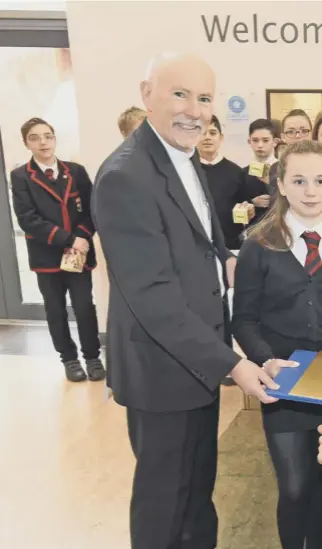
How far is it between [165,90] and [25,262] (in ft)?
12.0

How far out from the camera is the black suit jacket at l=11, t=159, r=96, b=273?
379 cm

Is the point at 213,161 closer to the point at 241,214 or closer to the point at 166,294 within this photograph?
the point at 241,214

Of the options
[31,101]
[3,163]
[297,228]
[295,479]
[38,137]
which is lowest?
[295,479]

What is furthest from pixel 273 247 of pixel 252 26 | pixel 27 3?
pixel 27 3

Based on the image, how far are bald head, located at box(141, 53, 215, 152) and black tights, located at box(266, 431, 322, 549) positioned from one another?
2.87ft

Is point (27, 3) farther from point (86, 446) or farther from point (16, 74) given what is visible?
point (86, 446)

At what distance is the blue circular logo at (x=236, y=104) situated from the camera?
3885mm

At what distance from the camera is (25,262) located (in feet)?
16.7

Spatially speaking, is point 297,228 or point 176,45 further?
point 176,45

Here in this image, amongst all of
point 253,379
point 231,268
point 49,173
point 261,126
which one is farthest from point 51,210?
point 253,379

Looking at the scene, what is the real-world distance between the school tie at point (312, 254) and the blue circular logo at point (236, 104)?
2.19m

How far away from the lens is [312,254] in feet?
6.14

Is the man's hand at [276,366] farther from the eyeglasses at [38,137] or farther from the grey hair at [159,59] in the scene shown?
the eyeglasses at [38,137]

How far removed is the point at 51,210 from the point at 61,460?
4.68 feet
